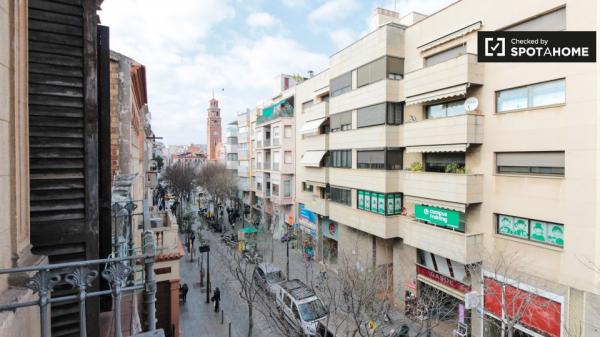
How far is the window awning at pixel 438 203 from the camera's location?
12988 mm

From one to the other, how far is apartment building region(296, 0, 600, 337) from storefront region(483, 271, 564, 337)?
4 centimetres

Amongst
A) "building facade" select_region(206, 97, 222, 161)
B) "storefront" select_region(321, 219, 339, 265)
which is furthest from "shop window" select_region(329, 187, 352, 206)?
"building facade" select_region(206, 97, 222, 161)

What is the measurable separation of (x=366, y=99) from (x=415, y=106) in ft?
9.32

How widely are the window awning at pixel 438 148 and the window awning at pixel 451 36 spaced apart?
456 cm

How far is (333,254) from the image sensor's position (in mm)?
23594

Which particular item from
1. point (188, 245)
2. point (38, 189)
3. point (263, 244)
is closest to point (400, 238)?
point (263, 244)

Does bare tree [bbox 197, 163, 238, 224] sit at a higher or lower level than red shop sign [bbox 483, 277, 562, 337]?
higher

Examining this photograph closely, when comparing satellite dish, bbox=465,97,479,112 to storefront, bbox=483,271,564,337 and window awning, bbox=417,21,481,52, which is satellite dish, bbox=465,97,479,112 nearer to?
window awning, bbox=417,21,481,52

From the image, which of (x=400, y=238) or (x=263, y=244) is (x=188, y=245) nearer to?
(x=263, y=244)

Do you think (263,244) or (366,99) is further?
(263,244)

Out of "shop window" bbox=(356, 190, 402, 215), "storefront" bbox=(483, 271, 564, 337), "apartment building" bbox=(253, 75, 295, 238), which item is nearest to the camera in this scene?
"storefront" bbox=(483, 271, 564, 337)

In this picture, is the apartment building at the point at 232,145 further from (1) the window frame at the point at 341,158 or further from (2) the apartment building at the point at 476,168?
(2) the apartment building at the point at 476,168

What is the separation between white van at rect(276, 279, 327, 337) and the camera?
1337cm

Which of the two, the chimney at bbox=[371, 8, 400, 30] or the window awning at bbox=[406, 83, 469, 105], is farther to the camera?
the chimney at bbox=[371, 8, 400, 30]
